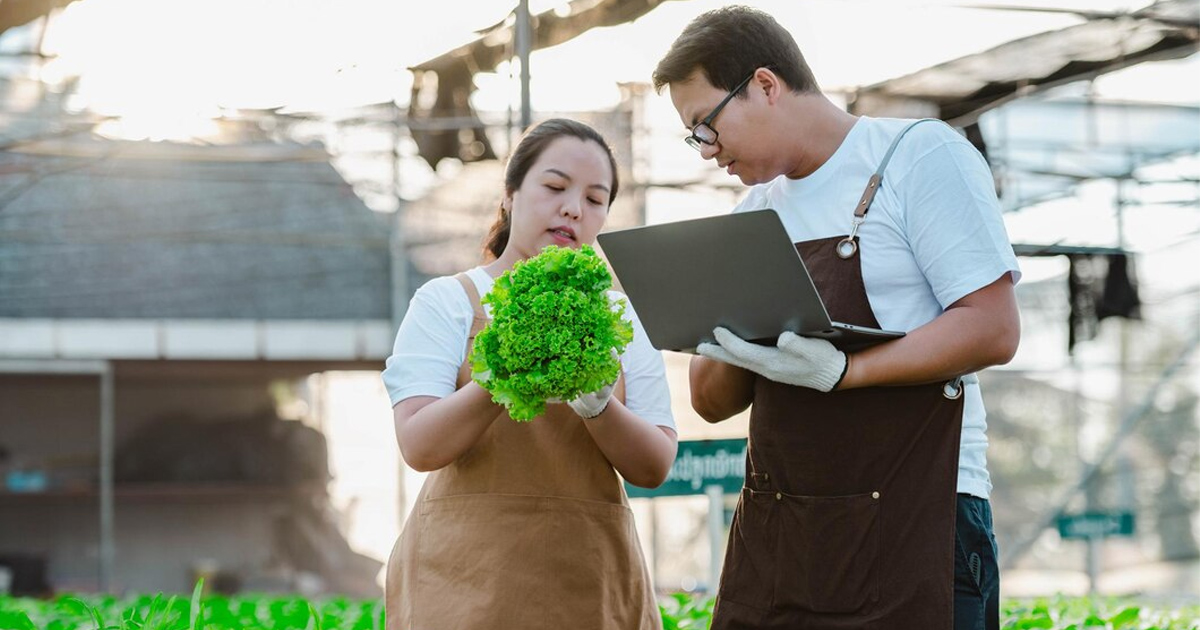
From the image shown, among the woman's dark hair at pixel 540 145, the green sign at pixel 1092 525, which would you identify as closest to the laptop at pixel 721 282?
the woman's dark hair at pixel 540 145

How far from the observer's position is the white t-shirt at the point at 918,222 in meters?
1.65

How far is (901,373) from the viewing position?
1.65 metres

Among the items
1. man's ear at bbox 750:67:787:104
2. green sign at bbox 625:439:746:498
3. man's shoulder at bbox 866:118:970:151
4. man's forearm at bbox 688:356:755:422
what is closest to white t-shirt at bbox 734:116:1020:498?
man's shoulder at bbox 866:118:970:151

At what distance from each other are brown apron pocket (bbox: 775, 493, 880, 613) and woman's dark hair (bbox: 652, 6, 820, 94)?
585mm

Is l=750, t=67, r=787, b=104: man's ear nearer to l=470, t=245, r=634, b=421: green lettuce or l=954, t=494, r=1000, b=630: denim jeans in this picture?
l=470, t=245, r=634, b=421: green lettuce

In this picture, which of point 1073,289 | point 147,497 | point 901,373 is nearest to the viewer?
point 901,373

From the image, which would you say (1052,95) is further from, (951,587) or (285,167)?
(951,587)

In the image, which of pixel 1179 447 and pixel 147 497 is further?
pixel 1179 447

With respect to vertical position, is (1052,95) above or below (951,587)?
Answer: above

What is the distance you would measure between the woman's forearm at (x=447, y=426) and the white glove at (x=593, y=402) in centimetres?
13

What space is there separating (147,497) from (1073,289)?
7.30 meters

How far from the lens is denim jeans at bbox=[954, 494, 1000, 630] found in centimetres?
171

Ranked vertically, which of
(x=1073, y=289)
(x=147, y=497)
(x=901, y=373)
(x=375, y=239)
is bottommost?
(x=147, y=497)

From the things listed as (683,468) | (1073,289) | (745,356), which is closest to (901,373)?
(745,356)
